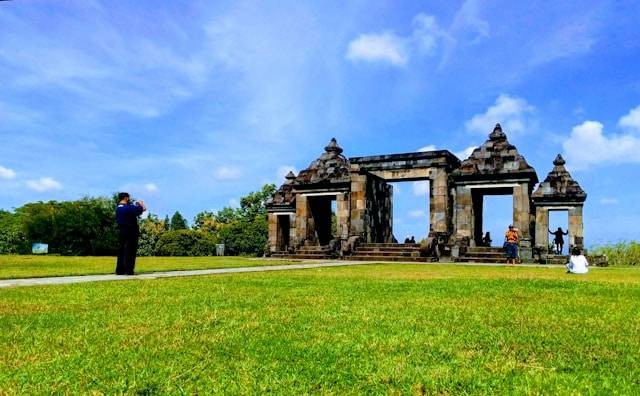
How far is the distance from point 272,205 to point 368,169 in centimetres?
1073

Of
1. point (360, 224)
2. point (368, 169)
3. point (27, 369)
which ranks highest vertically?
point (368, 169)

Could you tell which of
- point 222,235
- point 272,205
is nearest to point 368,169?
point 272,205

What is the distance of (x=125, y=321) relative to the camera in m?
5.51

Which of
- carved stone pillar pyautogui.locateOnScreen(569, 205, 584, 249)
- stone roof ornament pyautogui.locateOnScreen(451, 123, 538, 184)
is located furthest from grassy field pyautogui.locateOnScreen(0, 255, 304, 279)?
carved stone pillar pyautogui.locateOnScreen(569, 205, 584, 249)

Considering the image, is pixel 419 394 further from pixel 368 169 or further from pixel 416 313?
pixel 368 169

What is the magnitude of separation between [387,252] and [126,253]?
17.0 meters

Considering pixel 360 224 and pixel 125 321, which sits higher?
pixel 360 224

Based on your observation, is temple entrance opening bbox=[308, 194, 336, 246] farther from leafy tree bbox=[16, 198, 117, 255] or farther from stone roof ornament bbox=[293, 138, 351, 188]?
leafy tree bbox=[16, 198, 117, 255]

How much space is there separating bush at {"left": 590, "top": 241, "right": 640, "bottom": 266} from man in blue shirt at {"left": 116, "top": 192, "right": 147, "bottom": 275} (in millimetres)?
26997

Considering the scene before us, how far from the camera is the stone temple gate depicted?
26.8 m

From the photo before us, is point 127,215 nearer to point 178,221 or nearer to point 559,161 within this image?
point 559,161

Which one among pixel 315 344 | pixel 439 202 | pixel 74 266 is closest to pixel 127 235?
pixel 74 266

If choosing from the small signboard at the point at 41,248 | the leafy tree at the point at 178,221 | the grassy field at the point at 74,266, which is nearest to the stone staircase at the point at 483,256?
the grassy field at the point at 74,266

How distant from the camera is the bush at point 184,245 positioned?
163ft
